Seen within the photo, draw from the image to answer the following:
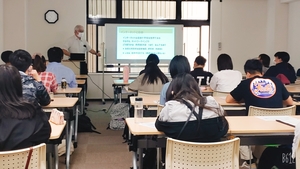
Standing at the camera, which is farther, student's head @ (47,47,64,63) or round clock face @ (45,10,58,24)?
round clock face @ (45,10,58,24)

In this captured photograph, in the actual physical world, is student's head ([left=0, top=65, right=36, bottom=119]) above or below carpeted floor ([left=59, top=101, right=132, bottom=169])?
above

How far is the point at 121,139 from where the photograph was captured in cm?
504

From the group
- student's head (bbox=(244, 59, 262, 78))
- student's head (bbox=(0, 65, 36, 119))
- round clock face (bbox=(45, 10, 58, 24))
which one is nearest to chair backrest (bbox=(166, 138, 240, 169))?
student's head (bbox=(0, 65, 36, 119))

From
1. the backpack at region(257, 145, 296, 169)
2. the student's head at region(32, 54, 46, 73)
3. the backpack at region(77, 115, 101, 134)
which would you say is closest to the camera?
the backpack at region(257, 145, 296, 169)

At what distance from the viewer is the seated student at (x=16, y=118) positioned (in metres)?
2.02

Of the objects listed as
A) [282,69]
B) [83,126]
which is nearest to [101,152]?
[83,126]

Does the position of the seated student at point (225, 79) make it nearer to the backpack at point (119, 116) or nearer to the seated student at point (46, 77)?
the backpack at point (119, 116)

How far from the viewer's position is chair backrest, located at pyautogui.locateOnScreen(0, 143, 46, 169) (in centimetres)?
186

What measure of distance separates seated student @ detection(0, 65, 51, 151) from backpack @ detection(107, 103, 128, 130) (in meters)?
3.34

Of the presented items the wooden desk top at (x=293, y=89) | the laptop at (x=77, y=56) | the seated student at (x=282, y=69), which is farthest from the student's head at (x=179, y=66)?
the laptop at (x=77, y=56)

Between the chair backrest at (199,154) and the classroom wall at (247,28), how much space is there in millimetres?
6755

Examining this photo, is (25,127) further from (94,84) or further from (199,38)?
(199,38)

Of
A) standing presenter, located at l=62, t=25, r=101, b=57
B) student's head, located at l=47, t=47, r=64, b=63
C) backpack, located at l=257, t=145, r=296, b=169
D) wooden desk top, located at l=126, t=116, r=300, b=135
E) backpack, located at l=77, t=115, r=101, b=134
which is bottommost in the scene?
backpack, located at l=77, t=115, r=101, b=134

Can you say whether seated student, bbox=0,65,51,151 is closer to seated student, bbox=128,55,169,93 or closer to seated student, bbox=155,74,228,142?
seated student, bbox=155,74,228,142
